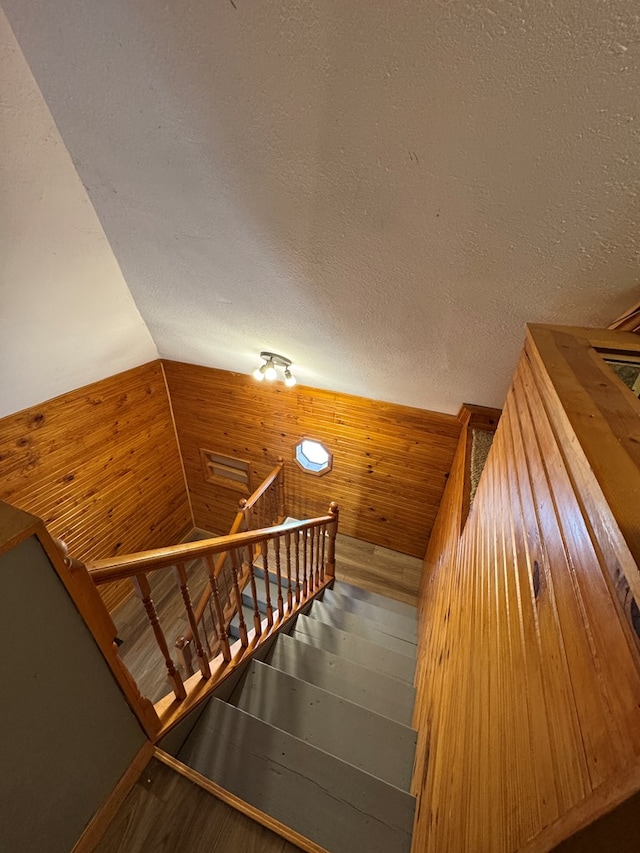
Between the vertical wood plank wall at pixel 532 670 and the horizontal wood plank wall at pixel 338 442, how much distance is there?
175 centimetres

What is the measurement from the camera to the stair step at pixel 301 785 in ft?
3.71

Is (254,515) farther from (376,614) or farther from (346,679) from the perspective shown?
(346,679)

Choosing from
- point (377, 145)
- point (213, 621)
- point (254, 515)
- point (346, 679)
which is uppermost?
point (254, 515)

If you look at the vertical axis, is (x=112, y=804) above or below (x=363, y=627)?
below

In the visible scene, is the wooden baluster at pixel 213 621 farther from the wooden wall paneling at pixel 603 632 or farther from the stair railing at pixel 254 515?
the wooden wall paneling at pixel 603 632

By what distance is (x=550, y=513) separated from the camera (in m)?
0.62

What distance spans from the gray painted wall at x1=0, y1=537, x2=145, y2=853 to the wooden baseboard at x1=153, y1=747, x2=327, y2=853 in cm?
19

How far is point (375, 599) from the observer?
2.97m

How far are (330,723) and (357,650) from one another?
62 cm

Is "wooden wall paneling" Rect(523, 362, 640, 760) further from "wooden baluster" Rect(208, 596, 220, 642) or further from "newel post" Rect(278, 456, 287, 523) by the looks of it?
"newel post" Rect(278, 456, 287, 523)

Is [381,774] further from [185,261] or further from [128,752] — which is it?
[185,261]

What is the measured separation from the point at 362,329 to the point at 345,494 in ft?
6.94

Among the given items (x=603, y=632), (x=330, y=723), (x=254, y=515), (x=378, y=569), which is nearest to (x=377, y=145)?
(x=603, y=632)

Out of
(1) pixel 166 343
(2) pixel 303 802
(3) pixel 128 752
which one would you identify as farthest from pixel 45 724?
(1) pixel 166 343
